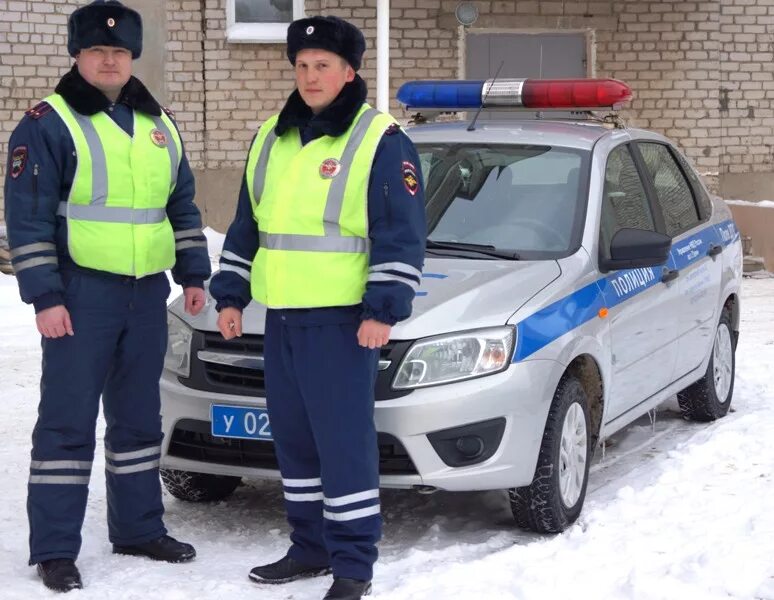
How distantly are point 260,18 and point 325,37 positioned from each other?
11590 mm

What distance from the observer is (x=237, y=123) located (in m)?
15.4

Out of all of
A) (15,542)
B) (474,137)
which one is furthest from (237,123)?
(15,542)

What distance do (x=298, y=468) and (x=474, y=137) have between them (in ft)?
6.88

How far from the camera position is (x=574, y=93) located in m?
6.18

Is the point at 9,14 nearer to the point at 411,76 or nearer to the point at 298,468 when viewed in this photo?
the point at 411,76

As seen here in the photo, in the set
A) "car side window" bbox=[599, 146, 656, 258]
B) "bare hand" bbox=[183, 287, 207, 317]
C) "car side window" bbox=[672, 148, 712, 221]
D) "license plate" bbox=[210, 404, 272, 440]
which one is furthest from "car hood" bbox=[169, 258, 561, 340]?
"car side window" bbox=[672, 148, 712, 221]

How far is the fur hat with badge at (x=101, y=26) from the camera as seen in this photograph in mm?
4406

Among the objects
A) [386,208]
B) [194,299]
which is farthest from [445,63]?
[386,208]

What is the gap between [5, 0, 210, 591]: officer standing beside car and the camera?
14.2 feet

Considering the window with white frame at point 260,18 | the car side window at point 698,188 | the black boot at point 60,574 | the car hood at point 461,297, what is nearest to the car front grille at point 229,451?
the car hood at point 461,297

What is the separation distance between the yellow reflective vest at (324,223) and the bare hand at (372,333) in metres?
0.10

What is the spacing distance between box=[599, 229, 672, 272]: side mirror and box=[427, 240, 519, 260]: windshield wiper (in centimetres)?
37

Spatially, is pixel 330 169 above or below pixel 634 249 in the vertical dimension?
above

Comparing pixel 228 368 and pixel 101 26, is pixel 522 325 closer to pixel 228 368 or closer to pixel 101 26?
pixel 228 368
